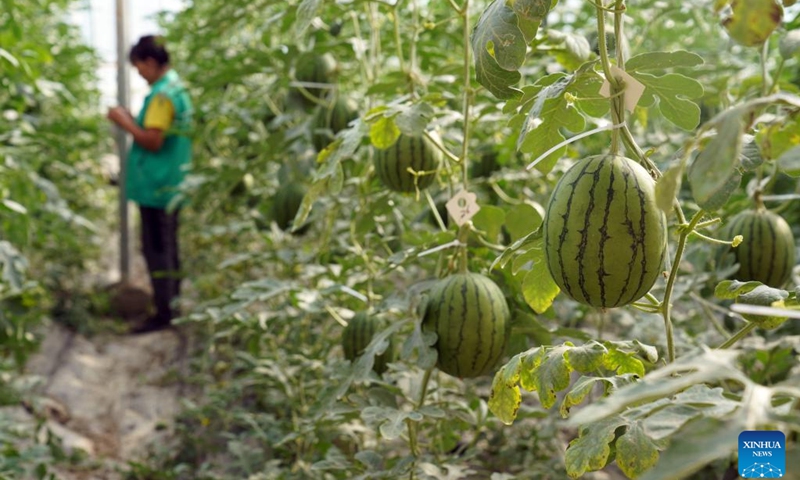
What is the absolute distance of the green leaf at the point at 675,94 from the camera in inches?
52.4

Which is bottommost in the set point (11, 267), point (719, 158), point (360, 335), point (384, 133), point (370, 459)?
point (370, 459)

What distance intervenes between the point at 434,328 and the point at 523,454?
4.35 feet

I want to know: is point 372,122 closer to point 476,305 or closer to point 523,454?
point 476,305

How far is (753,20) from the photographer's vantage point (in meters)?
0.87

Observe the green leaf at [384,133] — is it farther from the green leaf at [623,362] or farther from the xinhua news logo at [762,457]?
the xinhua news logo at [762,457]

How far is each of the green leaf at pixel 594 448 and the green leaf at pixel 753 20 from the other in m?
0.51

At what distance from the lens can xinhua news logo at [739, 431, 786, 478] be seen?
3.02ft

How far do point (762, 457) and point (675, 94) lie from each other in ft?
2.16

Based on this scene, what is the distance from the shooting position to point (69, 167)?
4781mm

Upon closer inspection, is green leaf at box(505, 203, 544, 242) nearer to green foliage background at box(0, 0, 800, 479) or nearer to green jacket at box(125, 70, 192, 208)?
green foliage background at box(0, 0, 800, 479)

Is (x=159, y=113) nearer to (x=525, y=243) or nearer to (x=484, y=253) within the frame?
(x=484, y=253)

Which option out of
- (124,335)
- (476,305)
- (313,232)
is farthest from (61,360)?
(476,305)

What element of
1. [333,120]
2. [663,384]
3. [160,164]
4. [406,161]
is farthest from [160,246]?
[663,384]

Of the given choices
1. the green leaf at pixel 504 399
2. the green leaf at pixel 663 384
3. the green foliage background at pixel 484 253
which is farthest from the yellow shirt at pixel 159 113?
the green leaf at pixel 663 384
